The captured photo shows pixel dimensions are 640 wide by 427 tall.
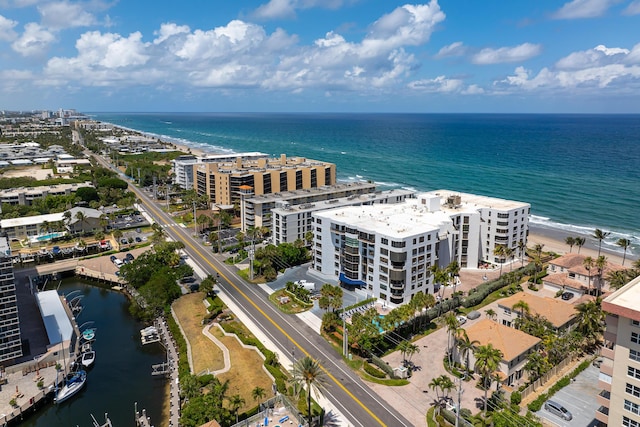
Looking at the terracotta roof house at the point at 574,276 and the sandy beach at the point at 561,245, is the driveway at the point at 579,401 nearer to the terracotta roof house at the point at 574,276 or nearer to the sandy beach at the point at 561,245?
the terracotta roof house at the point at 574,276

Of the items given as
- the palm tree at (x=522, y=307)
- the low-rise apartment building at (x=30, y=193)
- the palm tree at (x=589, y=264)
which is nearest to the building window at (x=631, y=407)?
the palm tree at (x=522, y=307)

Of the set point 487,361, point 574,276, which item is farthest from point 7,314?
point 574,276

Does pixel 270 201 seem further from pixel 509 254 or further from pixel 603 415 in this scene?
pixel 603 415

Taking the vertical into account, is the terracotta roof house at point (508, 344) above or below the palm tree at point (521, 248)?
below

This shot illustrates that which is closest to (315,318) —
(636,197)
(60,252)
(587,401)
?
(587,401)

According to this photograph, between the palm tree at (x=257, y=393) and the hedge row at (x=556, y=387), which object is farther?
the hedge row at (x=556, y=387)

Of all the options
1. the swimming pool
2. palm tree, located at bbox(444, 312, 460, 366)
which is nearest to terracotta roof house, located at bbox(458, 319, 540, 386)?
palm tree, located at bbox(444, 312, 460, 366)

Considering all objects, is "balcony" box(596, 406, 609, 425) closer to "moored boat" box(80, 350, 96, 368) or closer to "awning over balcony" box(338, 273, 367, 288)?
"awning over balcony" box(338, 273, 367, 288)
